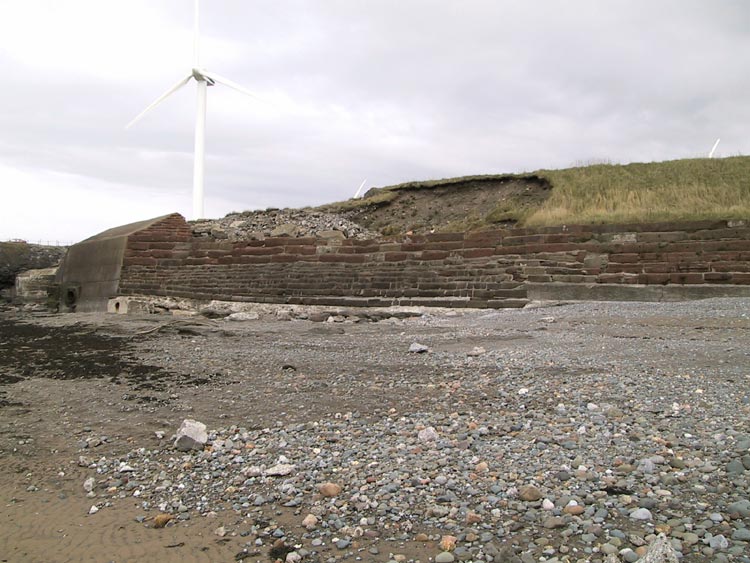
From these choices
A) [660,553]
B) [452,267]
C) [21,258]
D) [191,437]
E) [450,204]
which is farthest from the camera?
[21,258]

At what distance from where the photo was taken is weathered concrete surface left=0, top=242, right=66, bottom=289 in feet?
91.6

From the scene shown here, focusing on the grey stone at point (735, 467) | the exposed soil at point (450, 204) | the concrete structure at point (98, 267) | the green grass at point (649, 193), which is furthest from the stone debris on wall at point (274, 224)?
the grey stone at point (735, 467)

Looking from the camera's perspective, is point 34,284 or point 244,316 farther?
point 34,284

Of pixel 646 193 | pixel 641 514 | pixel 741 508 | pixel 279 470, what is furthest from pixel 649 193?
pixel 279 470

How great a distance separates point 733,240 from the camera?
36.8ft

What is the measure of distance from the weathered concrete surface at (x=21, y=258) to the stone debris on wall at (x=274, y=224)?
11029 mm

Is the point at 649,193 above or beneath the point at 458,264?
above

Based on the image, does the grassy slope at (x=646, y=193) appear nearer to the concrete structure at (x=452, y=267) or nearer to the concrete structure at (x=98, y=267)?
the concrete structure at (x=452, y=267)

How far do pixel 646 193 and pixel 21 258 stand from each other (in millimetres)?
28104

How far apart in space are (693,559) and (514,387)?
9.75 ft

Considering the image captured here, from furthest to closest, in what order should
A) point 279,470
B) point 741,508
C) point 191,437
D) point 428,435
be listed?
point 191,437, point 428,435, point 279,470, point 741,508

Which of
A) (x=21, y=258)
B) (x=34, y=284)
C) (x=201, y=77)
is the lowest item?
(x=34, y=284)

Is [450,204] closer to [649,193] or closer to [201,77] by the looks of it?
[649,193]

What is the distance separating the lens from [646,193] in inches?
655
